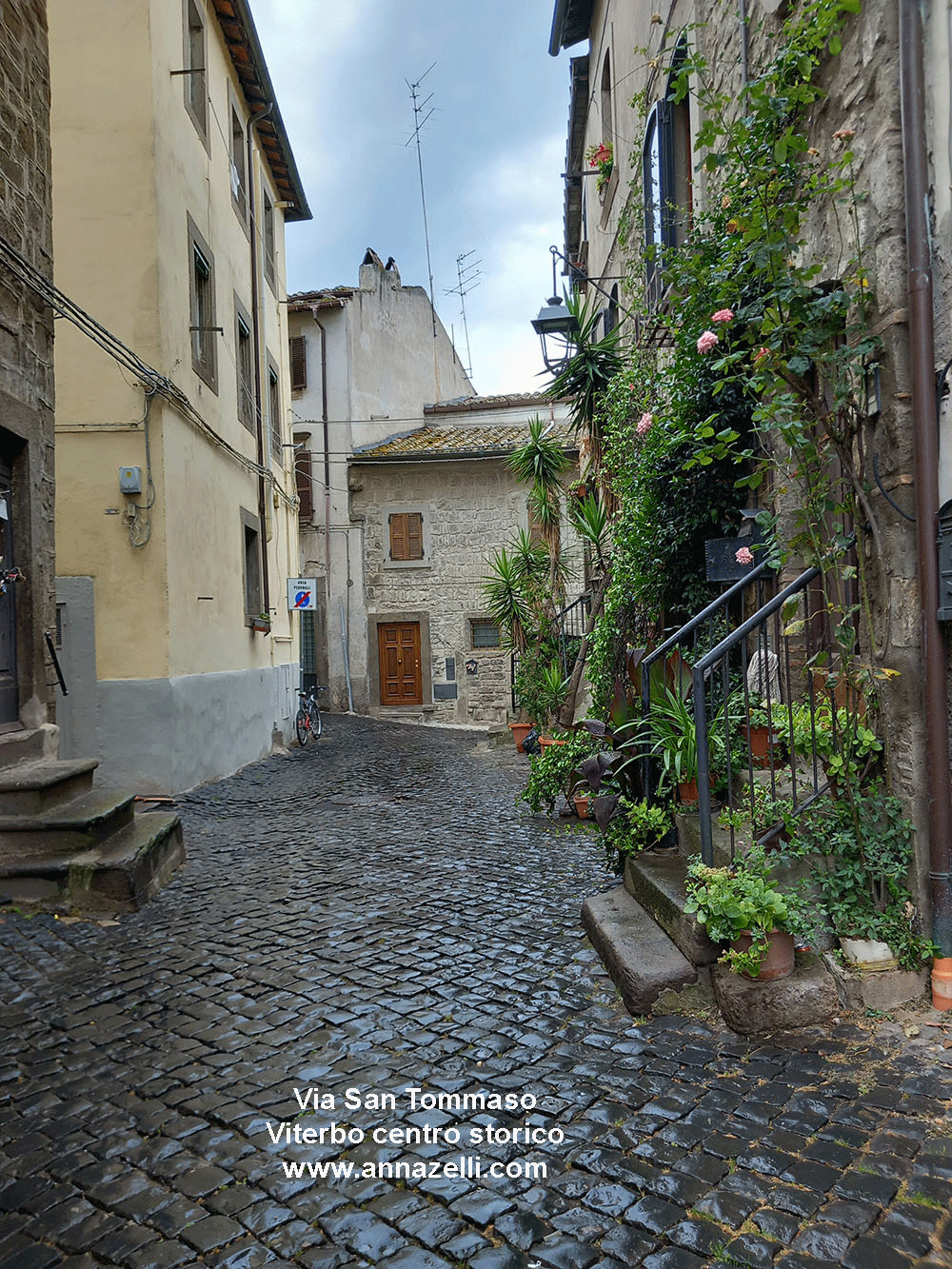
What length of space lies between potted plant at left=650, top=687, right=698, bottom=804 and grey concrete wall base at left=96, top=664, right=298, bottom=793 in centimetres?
546

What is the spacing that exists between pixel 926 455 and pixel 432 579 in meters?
17.0

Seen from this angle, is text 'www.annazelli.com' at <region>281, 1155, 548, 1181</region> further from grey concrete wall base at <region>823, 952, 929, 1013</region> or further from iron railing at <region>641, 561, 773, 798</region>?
iron railing at <region>641, 561, 773, 798</region>

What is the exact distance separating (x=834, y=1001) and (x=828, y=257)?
283 centimetres

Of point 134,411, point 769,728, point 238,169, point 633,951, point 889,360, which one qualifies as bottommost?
point 633,951

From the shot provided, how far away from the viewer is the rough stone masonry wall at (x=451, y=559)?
1962cm

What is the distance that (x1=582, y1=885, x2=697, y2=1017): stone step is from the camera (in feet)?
10.5

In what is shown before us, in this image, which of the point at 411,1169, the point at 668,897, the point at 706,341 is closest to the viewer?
the point at 411,1169

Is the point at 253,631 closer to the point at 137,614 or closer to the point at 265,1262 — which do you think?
the point at 137,614

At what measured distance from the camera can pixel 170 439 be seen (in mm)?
8508

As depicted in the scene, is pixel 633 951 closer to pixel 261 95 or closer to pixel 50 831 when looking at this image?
pixel 50 831

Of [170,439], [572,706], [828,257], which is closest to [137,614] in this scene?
[170,439]

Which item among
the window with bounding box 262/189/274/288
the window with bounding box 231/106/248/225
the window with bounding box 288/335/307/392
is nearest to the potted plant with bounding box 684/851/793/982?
the window with bounding box 231/106/248/225

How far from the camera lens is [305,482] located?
20.1 metres

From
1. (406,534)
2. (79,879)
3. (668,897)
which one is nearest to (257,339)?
(406,534)
